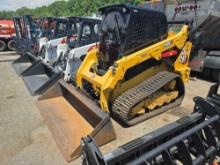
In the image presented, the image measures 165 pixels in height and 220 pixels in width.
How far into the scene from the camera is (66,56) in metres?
7.86

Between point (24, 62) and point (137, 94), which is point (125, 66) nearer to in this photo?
point (137, 94)

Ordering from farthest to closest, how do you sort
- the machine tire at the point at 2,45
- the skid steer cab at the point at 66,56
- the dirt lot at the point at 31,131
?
the machine tire at the point at 2,45
the skid steer cab at the point at 66,56
the dirt lot at the point at 31,131

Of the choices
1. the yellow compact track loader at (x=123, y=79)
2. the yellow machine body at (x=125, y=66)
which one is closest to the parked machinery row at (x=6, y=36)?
the yellow compact track loader at (x=123, y=79)

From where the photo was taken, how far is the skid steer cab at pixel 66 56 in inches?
257

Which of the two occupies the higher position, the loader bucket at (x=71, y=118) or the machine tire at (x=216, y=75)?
the loader bucket at (x=71, y=118)

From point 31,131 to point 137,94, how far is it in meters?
2.04

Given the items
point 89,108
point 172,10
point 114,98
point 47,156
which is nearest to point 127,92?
point 114,98

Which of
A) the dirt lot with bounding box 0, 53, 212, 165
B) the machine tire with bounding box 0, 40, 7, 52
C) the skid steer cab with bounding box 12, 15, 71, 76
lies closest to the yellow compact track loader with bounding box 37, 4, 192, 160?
the dirt lot with bounding box 0, 53, 212, 165

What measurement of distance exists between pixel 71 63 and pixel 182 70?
9.24 ft

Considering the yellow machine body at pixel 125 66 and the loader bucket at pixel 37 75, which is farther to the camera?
the loader bucket at pixel 37 75

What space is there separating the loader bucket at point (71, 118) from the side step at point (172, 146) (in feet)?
3.79

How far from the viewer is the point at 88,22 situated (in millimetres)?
7488

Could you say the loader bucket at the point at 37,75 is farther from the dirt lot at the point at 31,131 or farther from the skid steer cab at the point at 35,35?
the skid steer cab at the point at 35,35

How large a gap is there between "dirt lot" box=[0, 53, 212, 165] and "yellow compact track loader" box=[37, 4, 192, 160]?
16 centimetres
